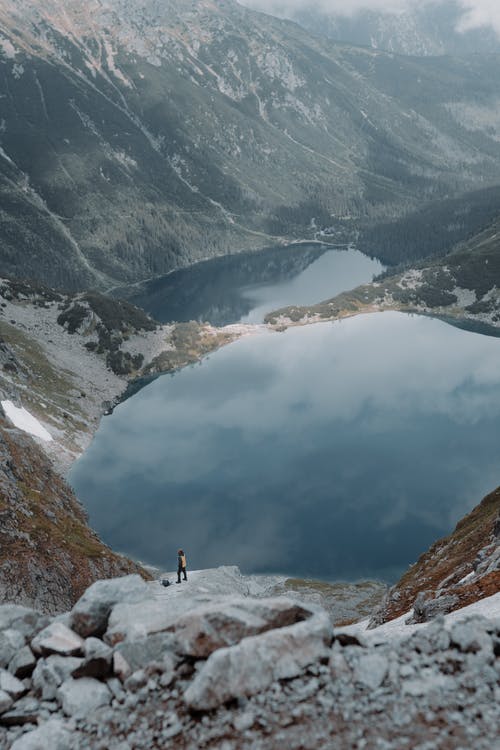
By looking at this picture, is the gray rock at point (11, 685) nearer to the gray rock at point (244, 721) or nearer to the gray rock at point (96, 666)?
Result: the gray rock at point (96, 666)

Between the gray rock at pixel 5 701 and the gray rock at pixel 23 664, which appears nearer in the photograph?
the gray rock at pixel 5 701

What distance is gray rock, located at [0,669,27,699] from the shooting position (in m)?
15.4

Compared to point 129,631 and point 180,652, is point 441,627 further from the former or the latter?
point 129,631

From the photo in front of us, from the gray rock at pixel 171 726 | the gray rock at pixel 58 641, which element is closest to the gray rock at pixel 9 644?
the gray rock at pixel 58 641

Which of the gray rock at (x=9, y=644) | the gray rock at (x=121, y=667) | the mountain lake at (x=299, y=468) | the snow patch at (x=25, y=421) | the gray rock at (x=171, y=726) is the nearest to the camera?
the gray rock at (x=171, y=726)

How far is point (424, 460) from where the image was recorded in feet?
420

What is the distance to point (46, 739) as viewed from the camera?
13.9 metres

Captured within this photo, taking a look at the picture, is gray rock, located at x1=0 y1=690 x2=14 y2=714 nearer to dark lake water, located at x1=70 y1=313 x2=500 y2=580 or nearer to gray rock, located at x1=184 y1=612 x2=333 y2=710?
gray rock, located at x1=184 y1=612 x2=333 y2=710

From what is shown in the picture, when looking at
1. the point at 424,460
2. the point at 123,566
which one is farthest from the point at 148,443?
the point at 123,566

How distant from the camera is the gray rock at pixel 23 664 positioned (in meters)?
16.3

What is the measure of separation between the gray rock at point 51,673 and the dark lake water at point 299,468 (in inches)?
3301

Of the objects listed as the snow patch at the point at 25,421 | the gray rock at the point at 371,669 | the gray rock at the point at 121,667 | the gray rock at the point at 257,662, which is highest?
the gray rock at the point at 371,669

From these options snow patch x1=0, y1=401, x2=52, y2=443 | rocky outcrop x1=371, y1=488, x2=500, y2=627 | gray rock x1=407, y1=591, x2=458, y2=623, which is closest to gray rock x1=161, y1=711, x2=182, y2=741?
gray rock x1=407, y1=591, x2=458, y2=623

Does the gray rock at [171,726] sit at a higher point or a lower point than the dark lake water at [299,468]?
higher
